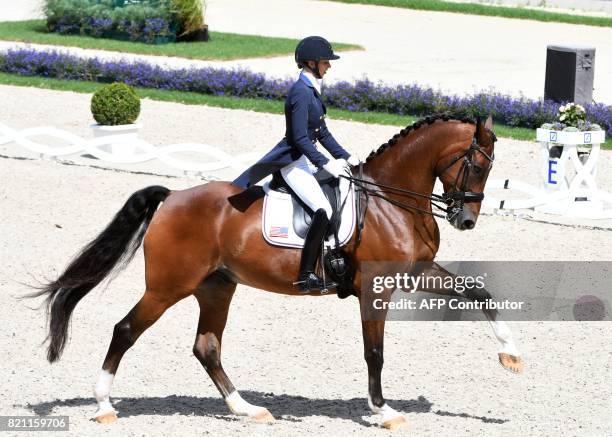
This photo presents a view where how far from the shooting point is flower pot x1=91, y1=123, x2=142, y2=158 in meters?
17.3

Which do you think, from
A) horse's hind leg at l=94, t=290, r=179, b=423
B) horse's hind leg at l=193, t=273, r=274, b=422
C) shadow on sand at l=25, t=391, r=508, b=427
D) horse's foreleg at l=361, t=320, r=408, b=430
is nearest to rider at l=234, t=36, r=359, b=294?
horse's foreleg at l=361, t=320, r=408, b=430

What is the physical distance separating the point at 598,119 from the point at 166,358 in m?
11.2

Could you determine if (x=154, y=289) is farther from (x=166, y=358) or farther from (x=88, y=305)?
(x=88, y=305)

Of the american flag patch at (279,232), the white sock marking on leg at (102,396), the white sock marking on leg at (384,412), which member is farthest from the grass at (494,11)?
the white sock marking on leg at (102,396)

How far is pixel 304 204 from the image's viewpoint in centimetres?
830

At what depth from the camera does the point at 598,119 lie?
18828 mm

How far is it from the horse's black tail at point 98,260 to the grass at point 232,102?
10039mm

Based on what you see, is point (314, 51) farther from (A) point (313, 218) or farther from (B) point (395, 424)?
(B) point (395, 424)

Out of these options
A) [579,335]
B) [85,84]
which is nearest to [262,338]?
[579,335]

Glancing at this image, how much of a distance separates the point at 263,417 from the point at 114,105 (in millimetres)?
10181

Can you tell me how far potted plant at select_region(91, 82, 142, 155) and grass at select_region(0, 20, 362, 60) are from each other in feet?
24.3

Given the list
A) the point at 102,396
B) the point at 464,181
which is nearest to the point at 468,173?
the point at 464,181

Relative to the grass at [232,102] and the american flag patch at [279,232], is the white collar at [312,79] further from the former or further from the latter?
the grass at [232,102]

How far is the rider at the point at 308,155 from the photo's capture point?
8.15 meters
